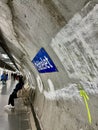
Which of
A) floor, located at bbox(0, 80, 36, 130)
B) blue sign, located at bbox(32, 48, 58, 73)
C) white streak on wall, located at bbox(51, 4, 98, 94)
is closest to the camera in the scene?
white streak on wall, located at bbox(51, 4, 98, 94)

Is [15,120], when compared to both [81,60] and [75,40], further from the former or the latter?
[75,40]

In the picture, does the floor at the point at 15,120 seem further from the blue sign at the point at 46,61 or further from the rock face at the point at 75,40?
the rock face at the point at 75,40

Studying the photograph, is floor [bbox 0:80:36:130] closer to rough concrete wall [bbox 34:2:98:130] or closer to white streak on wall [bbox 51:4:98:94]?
rough concrete wall [bbox 34:2:98:130]

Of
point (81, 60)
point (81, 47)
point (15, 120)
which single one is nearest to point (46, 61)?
point (81, 60)

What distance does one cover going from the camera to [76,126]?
359 cm

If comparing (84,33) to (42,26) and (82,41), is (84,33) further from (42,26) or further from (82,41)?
(42,26)

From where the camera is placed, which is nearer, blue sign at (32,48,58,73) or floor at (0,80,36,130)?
blue sign at (32,48,58,73)

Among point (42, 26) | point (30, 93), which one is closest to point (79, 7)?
point (42, 26)

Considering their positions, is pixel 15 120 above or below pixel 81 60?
above

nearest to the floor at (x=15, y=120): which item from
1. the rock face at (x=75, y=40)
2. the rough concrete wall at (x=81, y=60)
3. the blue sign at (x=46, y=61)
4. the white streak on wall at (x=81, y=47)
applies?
the blue sign at (x=46, y=61)

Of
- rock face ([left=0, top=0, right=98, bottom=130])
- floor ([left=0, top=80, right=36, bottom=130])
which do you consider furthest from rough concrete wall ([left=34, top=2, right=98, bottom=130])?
floor ([left=0, top=80, right=36, bottom=130])

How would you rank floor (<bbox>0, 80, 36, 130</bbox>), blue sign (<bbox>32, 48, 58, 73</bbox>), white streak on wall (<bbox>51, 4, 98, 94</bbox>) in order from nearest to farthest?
white streak on wall (<bbox>51, 4, 98, 94</bbox>)
blue sign (<bbox>32, 48, 58, 73</bbox>)
floor (<bbox>0, 80, 36, 130</bbox>)

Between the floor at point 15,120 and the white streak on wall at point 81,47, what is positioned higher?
the floor at point 15,120

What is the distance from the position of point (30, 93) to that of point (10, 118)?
122 inches
